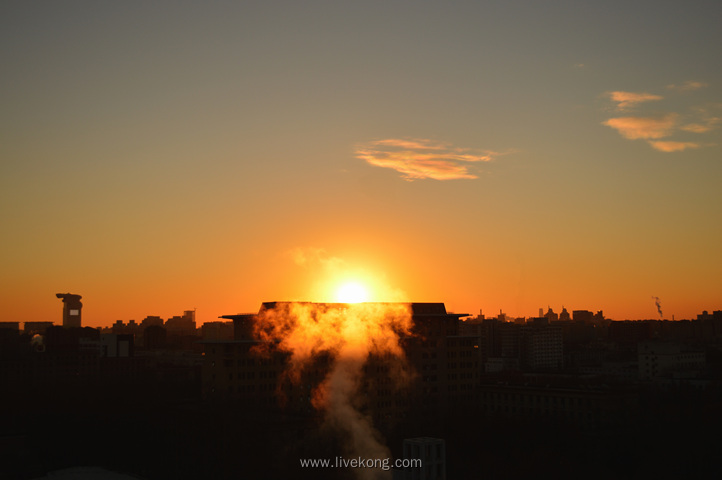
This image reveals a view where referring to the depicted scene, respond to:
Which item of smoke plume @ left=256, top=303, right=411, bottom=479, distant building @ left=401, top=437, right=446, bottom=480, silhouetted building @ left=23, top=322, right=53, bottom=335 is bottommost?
distant building @ left=401, top=437, right=446, bottom=480

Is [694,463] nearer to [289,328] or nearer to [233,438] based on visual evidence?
[233,438]

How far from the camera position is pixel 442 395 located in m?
65.9

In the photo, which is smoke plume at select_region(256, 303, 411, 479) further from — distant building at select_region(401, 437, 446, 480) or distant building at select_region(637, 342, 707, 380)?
distant building at select_region(637, 342, 707, 380)

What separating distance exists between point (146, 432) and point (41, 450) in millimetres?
→ 8309

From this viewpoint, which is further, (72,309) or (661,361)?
(72,309)

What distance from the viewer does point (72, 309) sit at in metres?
170

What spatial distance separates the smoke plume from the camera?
178ft

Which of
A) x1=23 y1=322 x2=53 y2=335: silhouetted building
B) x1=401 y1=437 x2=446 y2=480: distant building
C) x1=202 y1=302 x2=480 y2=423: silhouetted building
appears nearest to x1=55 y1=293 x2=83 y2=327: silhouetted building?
x1=23 y1=322 x2=53 y2=335: silhouetted building

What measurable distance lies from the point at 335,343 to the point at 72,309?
13185 cm

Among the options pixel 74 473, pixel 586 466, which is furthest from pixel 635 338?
pixel 74 473

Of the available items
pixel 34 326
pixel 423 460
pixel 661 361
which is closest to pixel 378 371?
pixel 423 460

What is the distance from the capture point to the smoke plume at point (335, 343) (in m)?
54.3

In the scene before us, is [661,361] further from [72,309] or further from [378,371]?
[72,309]

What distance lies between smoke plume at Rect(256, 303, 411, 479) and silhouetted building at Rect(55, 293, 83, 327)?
118977mm
